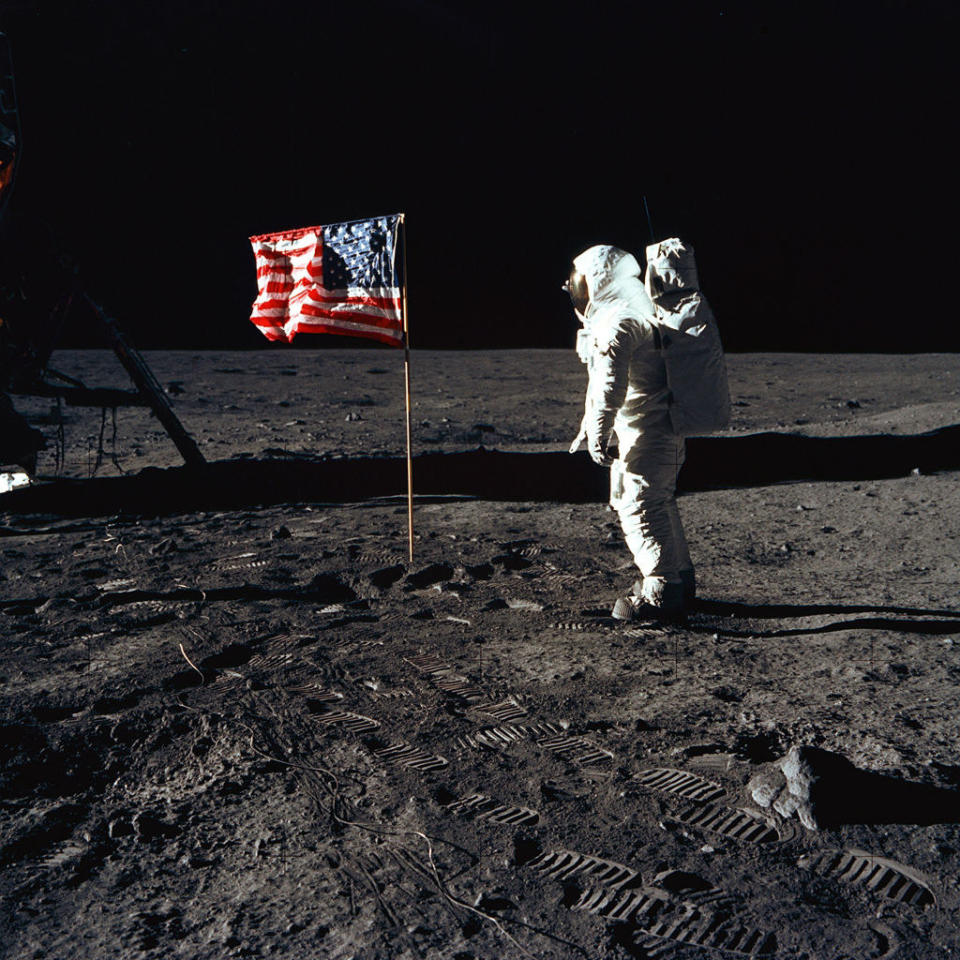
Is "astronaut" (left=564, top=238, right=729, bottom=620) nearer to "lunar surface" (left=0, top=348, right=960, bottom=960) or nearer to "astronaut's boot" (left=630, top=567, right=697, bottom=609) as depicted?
"astronaut's boot" (left=630, top=567, right=697, bottom=609)

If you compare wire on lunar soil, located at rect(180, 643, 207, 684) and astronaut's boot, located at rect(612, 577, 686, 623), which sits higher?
astronaut's boot, located at rect(612, 577, 686, 623)

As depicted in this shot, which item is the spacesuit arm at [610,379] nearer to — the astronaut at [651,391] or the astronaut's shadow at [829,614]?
the astronaut at [651,391]

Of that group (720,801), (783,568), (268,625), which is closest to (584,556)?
(783,568)

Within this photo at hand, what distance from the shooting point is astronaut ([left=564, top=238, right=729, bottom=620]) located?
3.33 meters

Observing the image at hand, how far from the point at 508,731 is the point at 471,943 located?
2.94 ft

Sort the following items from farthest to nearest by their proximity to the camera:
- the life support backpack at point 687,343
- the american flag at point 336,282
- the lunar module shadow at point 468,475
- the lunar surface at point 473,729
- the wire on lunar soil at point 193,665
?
the lunar module shadow at point 468,475 → the american flag at point 336,282 → the life support backpack at point 687,343 → the wire on lunar soil at point 193,665 → the lunar surface at point 473,729

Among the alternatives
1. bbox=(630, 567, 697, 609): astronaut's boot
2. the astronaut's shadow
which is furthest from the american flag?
the astronaut's shadow

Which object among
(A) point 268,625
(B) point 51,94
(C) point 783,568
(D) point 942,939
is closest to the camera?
(D) point 942,939

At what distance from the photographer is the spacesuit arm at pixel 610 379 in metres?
3.33

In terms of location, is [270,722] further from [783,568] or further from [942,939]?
[783,568]

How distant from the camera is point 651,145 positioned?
12.6 metres

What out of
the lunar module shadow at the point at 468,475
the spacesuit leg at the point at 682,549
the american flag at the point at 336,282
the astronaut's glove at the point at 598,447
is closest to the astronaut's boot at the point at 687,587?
the spacesuit leg at the point at 682,549

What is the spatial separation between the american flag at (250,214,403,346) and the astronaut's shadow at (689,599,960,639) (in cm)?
180

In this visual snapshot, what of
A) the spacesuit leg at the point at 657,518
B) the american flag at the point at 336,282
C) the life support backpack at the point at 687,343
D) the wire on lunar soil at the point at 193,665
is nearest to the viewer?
the wire on lunar soil at the point at 193,665
